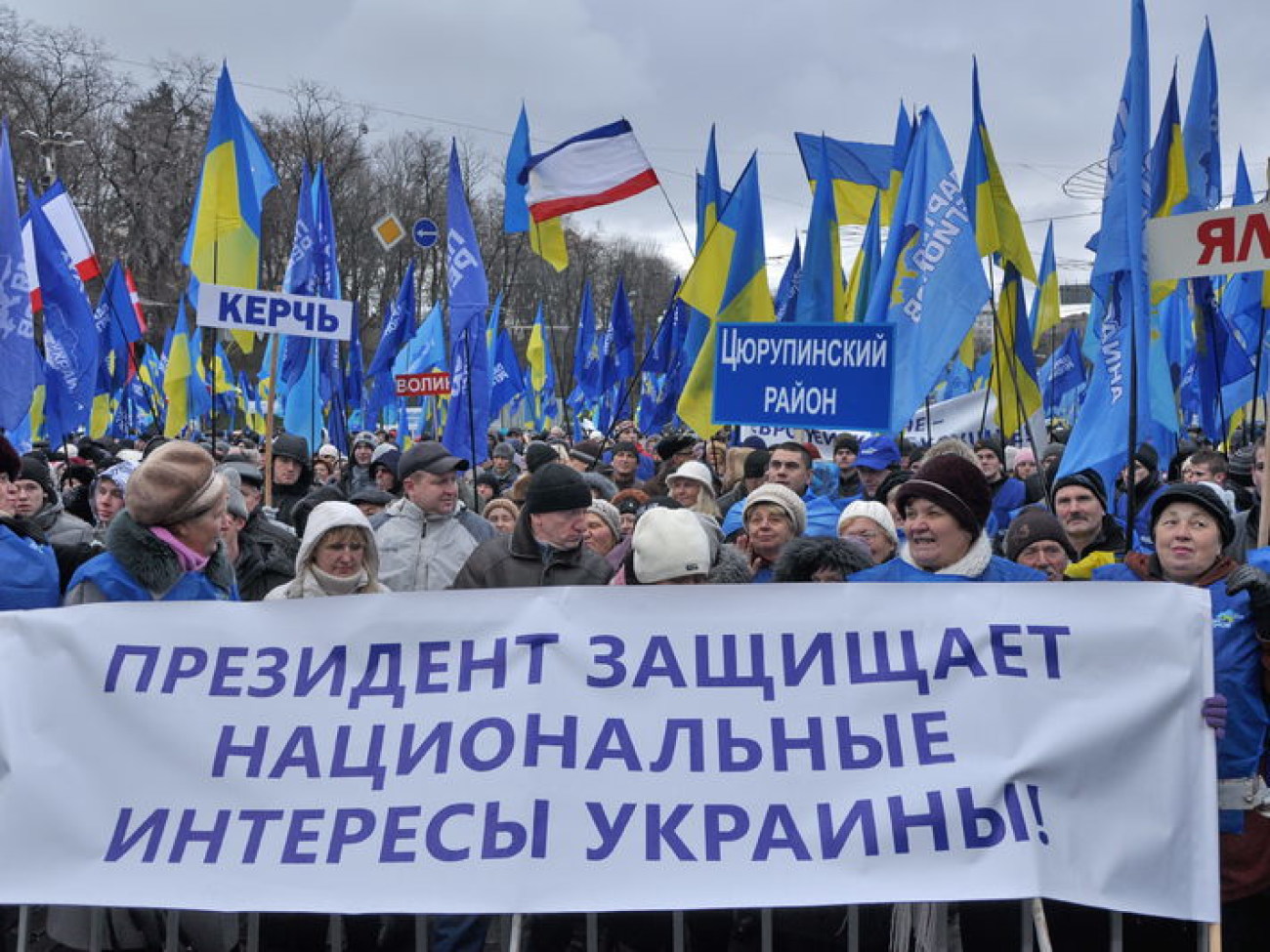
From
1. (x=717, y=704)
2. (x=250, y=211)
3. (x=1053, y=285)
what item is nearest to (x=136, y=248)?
(x=1053, y=285)

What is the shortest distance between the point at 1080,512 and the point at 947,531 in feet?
7.70

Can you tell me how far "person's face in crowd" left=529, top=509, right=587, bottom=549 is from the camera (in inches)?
188

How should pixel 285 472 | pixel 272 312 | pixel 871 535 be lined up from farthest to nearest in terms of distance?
pixel 285 472
pixel 272 312
pixel 871 535

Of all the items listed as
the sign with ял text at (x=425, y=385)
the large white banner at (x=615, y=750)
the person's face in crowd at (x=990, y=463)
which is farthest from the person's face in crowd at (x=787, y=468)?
the sign with ял text at (x=425, y=385)

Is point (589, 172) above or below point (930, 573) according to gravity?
above

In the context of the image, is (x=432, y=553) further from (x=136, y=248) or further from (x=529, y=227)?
→ (x=136, y=248)

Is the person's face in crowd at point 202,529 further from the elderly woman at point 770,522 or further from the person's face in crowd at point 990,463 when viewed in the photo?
the person's face in crowd at point 990,463

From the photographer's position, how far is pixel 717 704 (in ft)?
11.0

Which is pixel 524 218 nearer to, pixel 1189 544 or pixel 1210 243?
pixel 1210 243

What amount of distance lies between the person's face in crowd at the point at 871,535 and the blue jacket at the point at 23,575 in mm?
2983

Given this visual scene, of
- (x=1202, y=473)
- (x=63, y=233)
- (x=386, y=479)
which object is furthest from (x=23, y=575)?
(x=63, y=233)

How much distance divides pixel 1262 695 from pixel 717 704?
151 centimetres

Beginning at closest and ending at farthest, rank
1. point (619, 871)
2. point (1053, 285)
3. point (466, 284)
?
1. point (619, 871)
2. point (466, 284)
3. point (1053, 285)

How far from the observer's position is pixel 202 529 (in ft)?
12.1
